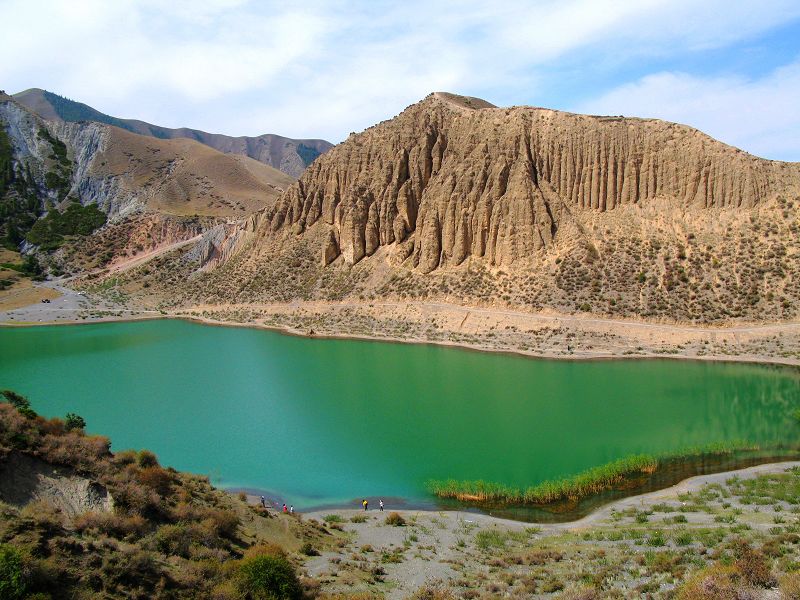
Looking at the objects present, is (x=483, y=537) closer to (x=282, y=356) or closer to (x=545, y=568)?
(x=545, y=568)

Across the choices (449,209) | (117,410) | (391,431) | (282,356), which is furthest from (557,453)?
(449,209)

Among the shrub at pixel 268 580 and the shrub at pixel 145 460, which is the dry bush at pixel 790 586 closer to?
the shrub at pixel 268 580

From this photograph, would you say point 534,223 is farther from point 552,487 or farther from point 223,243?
point 223,243

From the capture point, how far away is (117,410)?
111ft

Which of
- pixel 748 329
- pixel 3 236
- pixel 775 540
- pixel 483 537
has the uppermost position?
pixel 3 236

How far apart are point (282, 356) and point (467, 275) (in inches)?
819

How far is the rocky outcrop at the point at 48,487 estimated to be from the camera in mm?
14914

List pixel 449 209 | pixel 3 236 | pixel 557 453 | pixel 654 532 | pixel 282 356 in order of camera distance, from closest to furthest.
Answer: pixel 654 532
pixel 557 453
pixel 282 356
pixel 449 209
pixel 3 236

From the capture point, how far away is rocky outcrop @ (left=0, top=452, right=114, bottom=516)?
14914mm

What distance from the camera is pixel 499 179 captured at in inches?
2456

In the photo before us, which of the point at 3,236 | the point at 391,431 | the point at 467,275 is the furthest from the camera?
the point at 3,236

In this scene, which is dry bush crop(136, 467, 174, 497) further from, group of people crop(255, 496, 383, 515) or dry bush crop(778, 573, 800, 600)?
dry bush crop(778, 573, 800, 600)

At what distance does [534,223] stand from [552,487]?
1566 inches

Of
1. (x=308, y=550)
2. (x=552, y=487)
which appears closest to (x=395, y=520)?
(x=308, y=550)
